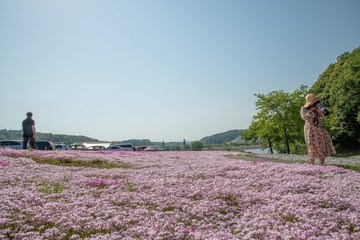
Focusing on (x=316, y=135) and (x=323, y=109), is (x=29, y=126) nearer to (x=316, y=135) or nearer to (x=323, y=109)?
(x=316, y=135)

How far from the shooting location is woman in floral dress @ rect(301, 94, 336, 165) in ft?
40.6

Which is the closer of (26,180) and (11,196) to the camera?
(11,196)

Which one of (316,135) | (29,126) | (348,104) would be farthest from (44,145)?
(348,104)

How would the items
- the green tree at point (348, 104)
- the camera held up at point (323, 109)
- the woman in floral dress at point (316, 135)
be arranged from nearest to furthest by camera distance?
the camera held up at point (323, 109) → the woman in floral dress at point (316, 135) → the green tree at point (348, 104)

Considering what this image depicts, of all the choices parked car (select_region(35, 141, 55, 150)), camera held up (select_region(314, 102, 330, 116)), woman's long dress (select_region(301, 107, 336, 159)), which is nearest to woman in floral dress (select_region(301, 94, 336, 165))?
woman's long dress (select_region(301, 107, 336, 159))

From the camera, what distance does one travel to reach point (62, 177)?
9.55 meters

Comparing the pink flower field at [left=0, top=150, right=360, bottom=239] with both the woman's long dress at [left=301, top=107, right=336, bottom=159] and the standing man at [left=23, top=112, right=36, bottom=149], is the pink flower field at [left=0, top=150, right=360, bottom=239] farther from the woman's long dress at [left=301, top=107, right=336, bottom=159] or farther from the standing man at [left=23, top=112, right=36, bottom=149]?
the standing man at [left=23, top=112, right=36, bottom=149]

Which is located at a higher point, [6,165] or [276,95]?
[276,95]

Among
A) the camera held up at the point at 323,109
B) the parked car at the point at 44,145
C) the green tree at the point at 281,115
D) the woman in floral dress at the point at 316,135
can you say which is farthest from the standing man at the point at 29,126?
the green tree at the point at 281,115

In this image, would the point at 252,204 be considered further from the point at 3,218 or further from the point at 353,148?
the point at 353,148

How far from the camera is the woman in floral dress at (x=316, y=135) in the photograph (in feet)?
40.6

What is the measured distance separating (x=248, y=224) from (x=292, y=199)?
2.04m

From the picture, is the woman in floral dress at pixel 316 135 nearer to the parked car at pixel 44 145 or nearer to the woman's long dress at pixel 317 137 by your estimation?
the woman's long dress at pixel 317 137

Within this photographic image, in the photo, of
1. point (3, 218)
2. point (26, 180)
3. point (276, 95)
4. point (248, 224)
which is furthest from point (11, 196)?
point (276, 95)
